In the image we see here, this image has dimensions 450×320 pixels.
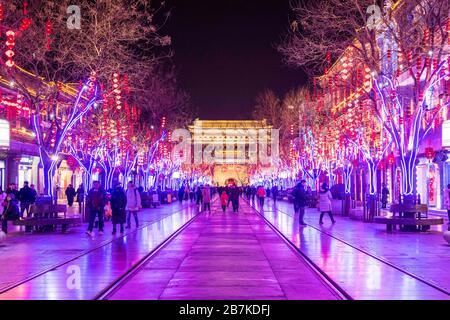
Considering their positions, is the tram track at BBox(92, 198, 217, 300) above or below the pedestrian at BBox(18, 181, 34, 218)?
below

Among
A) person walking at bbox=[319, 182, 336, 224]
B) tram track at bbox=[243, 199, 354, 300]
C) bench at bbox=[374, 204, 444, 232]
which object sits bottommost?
tram track at bbox=[243, 199, 354, 300]

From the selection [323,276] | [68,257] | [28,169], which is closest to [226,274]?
[323,276]

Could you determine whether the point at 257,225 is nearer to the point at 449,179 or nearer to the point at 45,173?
the point at 45,173

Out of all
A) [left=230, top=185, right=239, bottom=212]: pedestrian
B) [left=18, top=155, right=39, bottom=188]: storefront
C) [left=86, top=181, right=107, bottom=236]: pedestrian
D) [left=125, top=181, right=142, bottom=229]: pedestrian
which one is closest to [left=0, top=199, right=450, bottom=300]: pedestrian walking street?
[left=86, top=181, right=107, bottom=236]: pedestrian

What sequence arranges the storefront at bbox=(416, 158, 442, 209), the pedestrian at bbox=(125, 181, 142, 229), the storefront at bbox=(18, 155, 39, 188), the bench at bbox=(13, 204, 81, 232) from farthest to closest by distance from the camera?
1. the storefront at bbox=(18, 155, 39, 188)
2. the storefront at bbox=(416, 158, 442, 209)
3. the pedestrian at bbox=(125, 181, 142, 229)
4. the bench at bbox=(13, 204, 81, 232)

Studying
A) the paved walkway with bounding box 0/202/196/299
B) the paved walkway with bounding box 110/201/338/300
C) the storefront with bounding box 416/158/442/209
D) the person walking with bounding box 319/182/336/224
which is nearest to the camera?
the paved walkway with bounding box 110/201/338/300

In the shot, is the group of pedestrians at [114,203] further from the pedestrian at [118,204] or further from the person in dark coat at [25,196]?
the person in dark coat at [25,196]

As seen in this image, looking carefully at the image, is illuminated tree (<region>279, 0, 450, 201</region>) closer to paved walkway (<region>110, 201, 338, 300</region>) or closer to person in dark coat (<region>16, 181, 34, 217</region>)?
paved walkway (<region>110, 201, 338, 300</region>)

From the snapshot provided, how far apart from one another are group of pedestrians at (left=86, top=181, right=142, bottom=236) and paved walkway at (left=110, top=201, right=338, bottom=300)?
3.21 m

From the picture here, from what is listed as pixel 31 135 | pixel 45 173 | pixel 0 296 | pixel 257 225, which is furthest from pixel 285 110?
pixel 0 296

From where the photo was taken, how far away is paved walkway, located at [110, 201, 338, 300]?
37.7 ft

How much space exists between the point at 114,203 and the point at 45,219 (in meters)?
2.29

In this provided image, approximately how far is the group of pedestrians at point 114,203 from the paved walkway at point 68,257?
47 cm

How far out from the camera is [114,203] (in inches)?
1001
